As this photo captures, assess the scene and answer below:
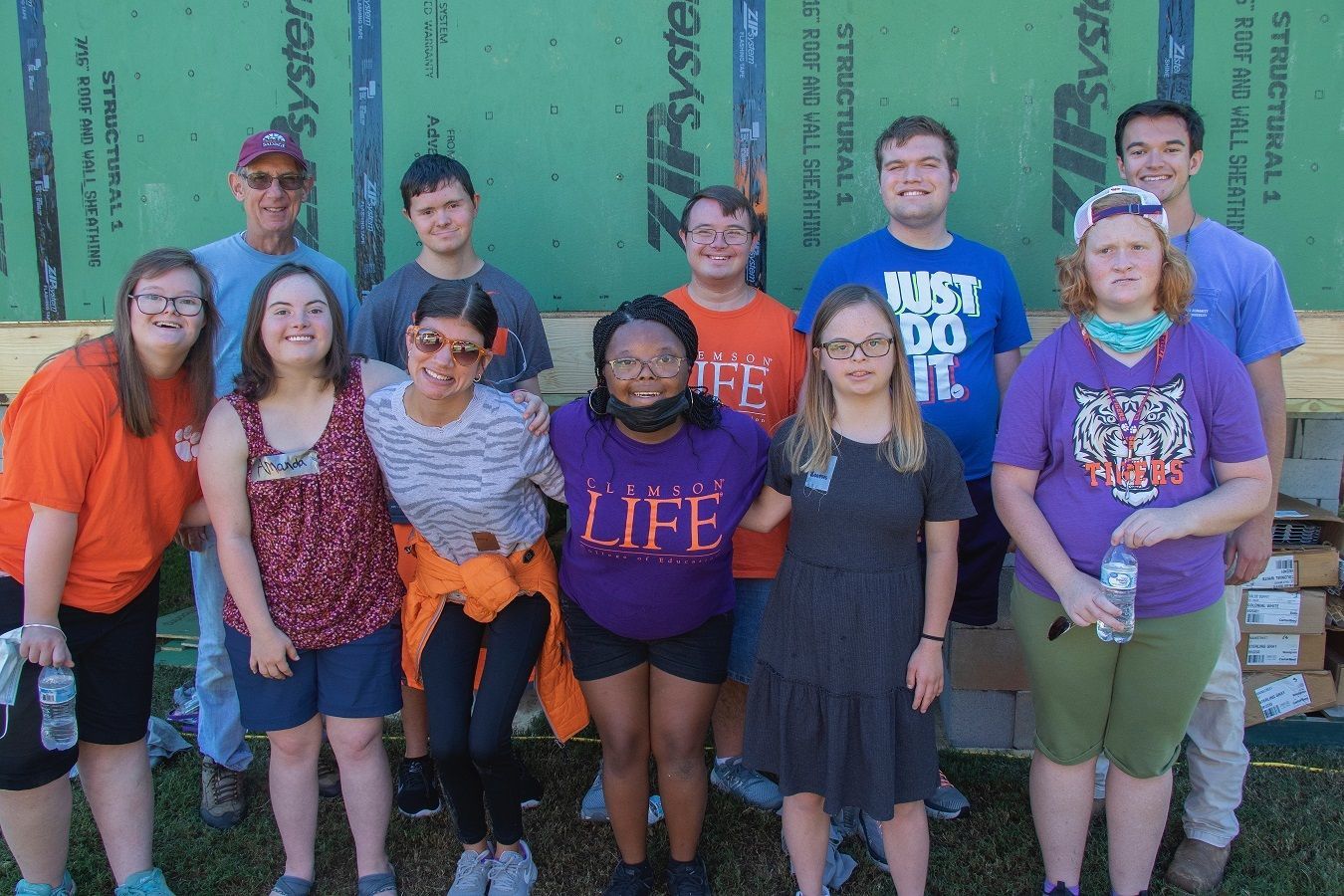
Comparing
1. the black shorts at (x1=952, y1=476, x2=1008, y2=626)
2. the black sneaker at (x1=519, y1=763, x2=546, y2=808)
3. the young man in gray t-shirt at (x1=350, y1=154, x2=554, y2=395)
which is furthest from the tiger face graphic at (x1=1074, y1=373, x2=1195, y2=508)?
the black sneaker at (x1=519, y1=763, x2=546, y2=808)

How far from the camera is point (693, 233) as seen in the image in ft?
10.3

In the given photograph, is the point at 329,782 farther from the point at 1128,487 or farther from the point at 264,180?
the point at 1128,487

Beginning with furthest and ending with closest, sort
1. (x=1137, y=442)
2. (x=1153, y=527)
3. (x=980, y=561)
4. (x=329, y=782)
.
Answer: (x=329, y=782)
(x=980, y=561)
(x=1137, y=442)
(x=1153, y=527)

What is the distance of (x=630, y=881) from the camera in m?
2.81

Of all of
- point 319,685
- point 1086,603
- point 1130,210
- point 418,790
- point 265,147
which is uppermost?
point 265,147

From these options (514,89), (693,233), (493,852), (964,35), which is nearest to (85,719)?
(493,852)

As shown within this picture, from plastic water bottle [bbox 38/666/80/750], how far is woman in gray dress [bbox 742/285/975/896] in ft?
6.33

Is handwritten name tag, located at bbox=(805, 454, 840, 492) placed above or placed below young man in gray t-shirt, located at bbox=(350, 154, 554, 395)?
below

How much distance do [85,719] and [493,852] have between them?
4.20 feet

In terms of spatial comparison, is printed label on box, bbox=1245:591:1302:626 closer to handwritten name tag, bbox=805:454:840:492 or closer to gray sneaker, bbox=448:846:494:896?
handwritten name tag, bbox=805:454:840:492

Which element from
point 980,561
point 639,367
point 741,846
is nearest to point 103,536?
point 639,367

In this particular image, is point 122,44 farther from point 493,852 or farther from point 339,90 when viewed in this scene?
point 493,852

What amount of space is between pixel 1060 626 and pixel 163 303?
8.61ft

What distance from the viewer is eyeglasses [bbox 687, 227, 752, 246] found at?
311 cm
